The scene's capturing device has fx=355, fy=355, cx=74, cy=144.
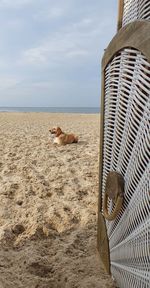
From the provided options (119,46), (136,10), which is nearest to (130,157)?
(119,46)

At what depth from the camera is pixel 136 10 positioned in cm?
211

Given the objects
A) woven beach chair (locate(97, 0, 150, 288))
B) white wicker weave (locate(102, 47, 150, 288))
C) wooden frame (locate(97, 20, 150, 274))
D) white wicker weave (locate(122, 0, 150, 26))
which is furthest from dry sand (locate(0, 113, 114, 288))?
white wicker weave (locate(122, 0, 150, 26))

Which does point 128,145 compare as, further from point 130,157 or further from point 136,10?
point 136,10

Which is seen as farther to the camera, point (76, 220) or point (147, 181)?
point (76, 220)

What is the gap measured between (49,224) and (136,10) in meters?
2.37

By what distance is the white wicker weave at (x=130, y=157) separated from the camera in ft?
6.17

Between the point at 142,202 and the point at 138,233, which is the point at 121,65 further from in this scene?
the point at 138,233

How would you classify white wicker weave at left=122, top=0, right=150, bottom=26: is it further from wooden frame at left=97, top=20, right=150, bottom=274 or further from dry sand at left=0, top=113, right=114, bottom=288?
dry sand at left=0, top=113, right=114, bottom=288

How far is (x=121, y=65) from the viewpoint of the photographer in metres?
2.28

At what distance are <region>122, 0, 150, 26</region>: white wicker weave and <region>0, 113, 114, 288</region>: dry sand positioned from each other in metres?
1.82

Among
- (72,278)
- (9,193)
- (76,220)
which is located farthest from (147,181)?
(9,193)

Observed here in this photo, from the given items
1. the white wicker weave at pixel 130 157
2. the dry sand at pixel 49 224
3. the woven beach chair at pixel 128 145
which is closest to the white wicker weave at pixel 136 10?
the woven beach chair at pixel 128 145

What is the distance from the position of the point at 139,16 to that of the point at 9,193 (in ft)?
10.5

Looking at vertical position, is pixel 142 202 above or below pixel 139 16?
below
